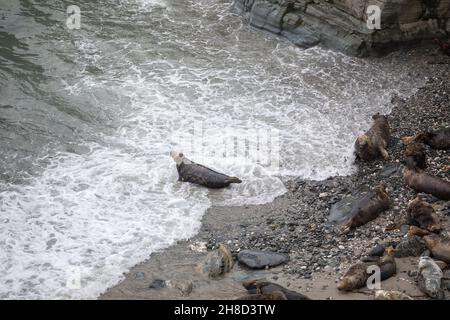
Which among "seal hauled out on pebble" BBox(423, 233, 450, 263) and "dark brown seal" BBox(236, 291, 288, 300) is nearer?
"dark brown seal" BBox(236, 291, 288, 300)

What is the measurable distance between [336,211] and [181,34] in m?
8.09

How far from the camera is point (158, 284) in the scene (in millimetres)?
7215

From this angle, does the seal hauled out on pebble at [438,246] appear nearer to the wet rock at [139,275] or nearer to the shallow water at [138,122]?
the shallow water at [138,122]

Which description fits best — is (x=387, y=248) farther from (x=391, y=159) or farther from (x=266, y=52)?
(x=266, y=52)

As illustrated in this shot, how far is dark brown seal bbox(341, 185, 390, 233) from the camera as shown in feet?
26.0

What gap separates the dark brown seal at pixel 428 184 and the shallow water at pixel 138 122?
1.29 metres

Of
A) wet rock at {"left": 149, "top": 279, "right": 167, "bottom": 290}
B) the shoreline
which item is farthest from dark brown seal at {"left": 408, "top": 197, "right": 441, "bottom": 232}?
wet rock at {"left": 149, "top": 279, "right": 167, "bottom": 290}

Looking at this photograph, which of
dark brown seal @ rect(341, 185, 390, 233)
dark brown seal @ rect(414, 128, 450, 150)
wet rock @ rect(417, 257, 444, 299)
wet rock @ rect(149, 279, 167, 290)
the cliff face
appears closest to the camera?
wet rock @ rect(417, 257, 444, 299)

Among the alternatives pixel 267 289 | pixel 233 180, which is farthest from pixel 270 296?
pixel 233 180

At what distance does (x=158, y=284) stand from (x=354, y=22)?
8.81 metres

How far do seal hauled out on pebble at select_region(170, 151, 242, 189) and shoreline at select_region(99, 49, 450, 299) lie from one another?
1.86 ft

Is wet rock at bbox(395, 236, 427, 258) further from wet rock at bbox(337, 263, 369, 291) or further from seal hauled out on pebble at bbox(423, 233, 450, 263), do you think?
wet rock at bbox(337, 263, 369, 291)

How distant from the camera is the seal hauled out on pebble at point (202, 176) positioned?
9.21 metres

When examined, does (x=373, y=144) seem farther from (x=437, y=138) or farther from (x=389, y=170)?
(x=437, y=138)
